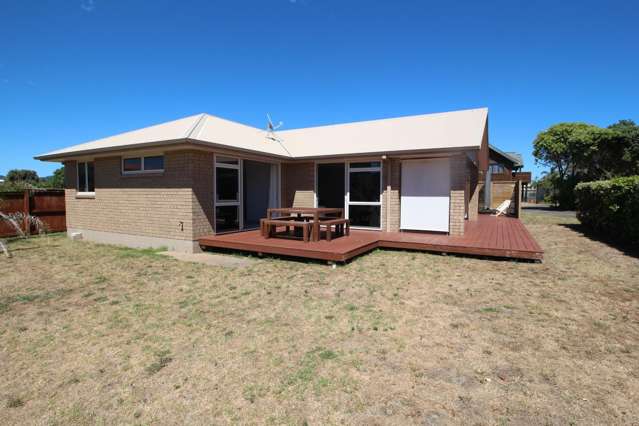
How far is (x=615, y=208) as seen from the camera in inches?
380

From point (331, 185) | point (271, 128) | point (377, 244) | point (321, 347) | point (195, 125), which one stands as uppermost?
point (271, 128)

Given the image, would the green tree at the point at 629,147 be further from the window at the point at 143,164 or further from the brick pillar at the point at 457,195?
the window at the point at 143,164

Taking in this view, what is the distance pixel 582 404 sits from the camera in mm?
2314

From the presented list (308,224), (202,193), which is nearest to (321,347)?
(308,224)

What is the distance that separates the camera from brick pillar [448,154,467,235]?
8.83 m

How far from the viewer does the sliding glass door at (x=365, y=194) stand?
32.6 ft

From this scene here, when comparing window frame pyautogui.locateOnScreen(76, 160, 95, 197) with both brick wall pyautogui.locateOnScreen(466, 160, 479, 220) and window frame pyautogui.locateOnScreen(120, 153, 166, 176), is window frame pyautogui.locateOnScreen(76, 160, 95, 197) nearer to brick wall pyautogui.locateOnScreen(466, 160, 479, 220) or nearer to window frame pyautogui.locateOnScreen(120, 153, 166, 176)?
window frame pyautogui.locateOnScreen(120, 153, 166, 176)

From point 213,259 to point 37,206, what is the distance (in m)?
9.76

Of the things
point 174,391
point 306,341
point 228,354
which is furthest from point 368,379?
point 174,391

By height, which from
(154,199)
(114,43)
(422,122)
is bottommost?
(154,199)

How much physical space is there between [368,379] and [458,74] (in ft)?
52.9

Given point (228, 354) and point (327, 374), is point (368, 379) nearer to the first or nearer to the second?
point (327, 374)

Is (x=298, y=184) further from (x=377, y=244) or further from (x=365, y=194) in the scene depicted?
(x=377, y=244)

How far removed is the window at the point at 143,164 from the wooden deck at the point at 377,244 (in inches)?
99.0
